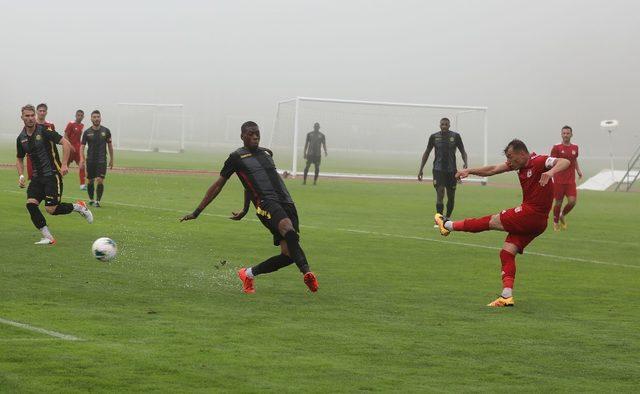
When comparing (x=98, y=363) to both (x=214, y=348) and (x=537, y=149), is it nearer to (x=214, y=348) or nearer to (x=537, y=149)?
(x=214, y=348)

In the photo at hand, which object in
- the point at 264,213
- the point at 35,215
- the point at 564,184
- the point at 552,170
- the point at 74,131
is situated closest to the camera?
the point at 552,170

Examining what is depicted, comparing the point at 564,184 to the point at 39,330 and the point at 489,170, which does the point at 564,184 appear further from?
the point at 39,330

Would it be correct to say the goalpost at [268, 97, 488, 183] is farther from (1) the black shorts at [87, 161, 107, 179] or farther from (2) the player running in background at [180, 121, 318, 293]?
(2) the player running in background at [180, 121, 318, 293]

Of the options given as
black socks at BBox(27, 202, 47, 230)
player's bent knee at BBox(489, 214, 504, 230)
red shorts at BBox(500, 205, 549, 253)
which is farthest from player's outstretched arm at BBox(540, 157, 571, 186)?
black socks at BBox(27, 202, 47, 230)

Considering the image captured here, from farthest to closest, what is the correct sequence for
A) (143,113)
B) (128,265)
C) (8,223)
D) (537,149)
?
1. (537,149)
2. (143,113)
3. (8,223)
4. (128,265)

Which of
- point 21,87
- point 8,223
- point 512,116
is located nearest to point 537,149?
point 512,116

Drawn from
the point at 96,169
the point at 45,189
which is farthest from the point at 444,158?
the point at 45,189

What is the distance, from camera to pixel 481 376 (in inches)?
323

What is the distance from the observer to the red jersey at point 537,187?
1184 centimetres

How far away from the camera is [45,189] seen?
16531mm

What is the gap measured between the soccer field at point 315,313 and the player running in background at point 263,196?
39cm

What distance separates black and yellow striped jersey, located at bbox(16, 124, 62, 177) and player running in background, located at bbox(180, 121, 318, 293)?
5.05m

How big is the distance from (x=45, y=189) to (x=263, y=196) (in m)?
5.60

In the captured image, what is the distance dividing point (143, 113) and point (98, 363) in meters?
87.1
